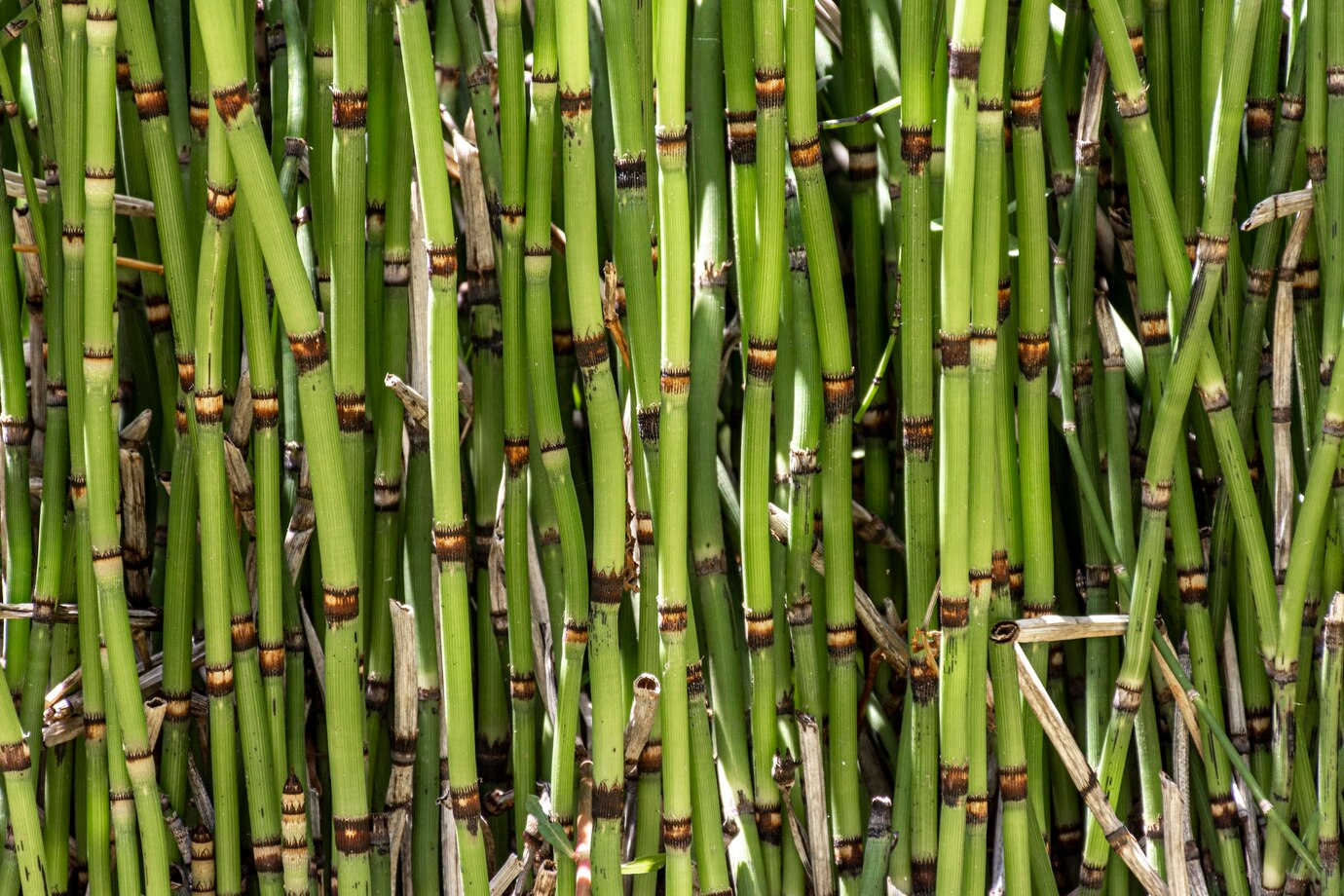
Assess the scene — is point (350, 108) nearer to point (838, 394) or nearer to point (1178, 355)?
point (838, 394)

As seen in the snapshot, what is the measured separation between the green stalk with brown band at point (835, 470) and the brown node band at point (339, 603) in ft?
1.04

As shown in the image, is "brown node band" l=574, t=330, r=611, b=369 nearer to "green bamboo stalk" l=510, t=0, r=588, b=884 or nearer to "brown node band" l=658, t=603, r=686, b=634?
"green bamboo stalk" l=510, t=0, r=588, b=884

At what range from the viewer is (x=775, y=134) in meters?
0.76

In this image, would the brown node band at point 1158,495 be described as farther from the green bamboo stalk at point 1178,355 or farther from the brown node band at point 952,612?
the brown node band at point 952,612

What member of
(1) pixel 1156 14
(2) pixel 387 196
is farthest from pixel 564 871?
(1) pixel 1156 14

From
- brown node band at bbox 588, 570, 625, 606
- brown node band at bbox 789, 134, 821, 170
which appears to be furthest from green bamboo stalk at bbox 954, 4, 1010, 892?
brown node band at bbox 588, 570, 625, 606

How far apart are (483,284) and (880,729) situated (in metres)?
0.46

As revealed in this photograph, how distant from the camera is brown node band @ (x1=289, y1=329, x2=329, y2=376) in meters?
0.71

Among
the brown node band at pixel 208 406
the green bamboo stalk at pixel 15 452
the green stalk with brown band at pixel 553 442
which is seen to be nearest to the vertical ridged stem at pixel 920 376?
the green stalk with brown band at pixel 553 442

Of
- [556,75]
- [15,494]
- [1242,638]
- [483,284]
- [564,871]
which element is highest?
[556,75]

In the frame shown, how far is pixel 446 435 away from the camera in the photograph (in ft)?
2.40

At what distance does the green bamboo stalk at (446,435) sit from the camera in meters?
0.70

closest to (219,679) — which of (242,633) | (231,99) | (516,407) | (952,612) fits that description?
(242,633)

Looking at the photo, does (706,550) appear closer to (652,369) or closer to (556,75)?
(652,369)
